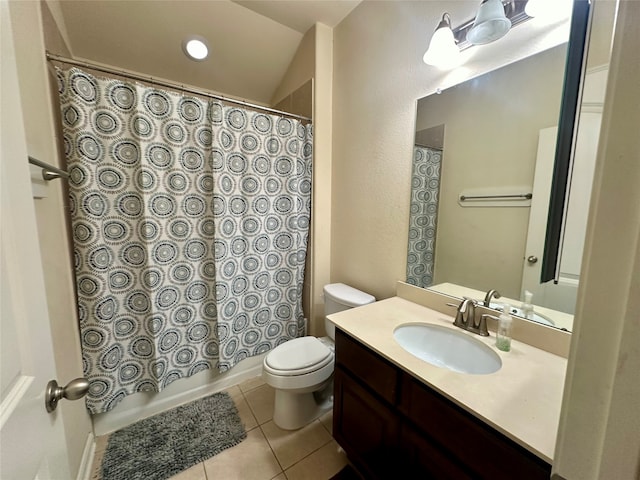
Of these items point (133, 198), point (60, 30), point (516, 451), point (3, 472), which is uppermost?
point (60, 30)

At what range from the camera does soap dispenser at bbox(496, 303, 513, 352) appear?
98 centimetres

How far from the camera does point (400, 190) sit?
1.50 metres

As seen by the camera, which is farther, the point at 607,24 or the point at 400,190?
the point at 400,190

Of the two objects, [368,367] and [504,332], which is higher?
[504,332]

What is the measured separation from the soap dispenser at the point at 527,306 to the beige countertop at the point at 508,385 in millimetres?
115

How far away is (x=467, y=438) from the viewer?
28.7 inches

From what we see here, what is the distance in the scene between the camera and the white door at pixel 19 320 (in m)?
0.39

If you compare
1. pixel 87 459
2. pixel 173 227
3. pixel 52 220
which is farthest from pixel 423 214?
pixel 87 459

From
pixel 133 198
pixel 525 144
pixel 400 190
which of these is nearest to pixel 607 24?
pixel 525 144

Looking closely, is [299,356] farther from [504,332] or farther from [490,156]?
[490,156]

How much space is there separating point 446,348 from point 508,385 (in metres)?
0.36

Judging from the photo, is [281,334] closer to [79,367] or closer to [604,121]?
[79,367]

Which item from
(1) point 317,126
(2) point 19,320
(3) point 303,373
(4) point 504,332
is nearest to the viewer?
(2) point 19,320

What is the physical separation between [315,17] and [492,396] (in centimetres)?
229
